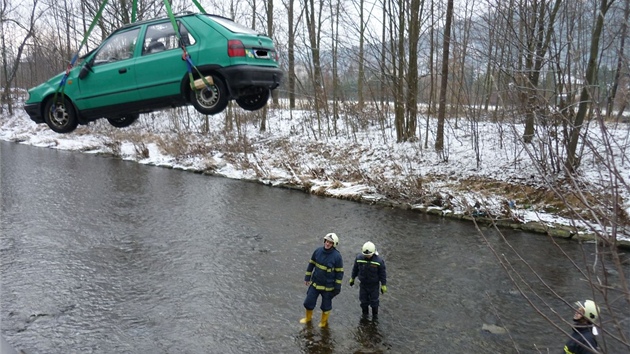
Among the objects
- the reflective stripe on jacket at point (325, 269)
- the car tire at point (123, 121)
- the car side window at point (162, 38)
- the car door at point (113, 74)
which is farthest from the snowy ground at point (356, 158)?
the car door at point (113, 74)

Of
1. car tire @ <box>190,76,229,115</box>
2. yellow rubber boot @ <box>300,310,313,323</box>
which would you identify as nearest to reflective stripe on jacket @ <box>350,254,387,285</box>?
yellow rubber boot @ <box>300,310,313,323</box>

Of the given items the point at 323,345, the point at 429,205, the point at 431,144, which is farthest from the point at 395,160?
the point at 323,345

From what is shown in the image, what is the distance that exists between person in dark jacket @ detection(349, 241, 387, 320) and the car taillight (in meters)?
4.96

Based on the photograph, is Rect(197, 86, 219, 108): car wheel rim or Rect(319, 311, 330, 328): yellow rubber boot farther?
Rect(319, 311, 330, 328): yellow rubber boot

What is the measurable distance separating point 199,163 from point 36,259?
390 inches

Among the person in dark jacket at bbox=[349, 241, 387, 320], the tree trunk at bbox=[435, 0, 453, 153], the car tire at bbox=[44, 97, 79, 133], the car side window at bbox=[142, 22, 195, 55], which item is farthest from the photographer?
the tree trunk at bbox=[435, 0, 453, 153]

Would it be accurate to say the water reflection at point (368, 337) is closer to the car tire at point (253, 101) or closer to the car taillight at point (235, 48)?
the car tire at point (253, 101)

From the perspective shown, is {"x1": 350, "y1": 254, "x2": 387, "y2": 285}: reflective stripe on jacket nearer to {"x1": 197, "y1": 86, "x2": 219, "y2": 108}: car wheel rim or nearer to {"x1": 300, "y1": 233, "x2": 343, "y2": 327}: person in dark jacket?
{"x1": 300, "y1": 233, "x2": 343, "y2": 327}: person in dark jacket

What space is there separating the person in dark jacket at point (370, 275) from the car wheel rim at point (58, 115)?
16.7 feet

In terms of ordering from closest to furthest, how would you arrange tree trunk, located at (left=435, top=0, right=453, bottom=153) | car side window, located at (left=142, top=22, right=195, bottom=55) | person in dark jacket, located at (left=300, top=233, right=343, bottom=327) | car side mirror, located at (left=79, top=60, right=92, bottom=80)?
car side window, located at (left=142, top=22, right=195, bottom=55)
car side mirror, located at (left=79, top=60, right=92, bottom=80)
person in dark jacket, located at (left=300, top=233, right=343, bottom=327)
tree trunk, located at (left=435, top=0, right=453, bottom=153)

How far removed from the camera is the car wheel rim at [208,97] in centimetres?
360

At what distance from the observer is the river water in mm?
8266

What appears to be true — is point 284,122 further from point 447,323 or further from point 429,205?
point 447,323

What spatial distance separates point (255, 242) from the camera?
1270 centimetres
